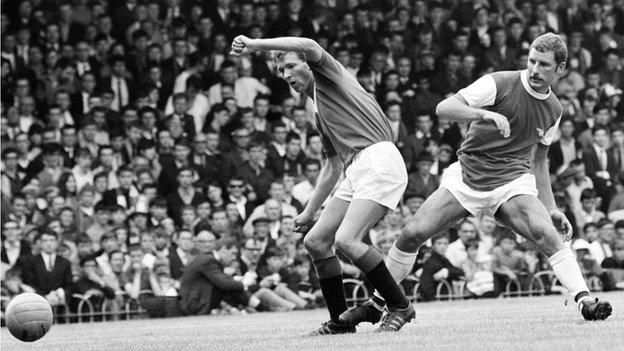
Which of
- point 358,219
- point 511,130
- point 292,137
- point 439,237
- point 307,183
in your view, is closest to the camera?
point 358,219

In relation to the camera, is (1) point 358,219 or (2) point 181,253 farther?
(2) point 181,253

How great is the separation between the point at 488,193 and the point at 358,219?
123cm

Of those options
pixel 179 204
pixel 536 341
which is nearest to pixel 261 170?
pixel 179 204

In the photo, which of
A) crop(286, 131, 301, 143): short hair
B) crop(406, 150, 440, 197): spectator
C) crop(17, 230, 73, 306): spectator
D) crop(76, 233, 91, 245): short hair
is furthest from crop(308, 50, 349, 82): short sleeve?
crop(286, 131, 301, 143): short hair

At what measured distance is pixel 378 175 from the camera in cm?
984

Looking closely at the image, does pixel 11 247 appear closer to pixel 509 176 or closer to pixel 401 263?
pixel 401 263

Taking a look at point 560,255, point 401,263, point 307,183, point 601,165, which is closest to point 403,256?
point 401,263

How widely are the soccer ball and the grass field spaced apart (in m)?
0.13

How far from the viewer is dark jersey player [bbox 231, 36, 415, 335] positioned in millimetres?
9844

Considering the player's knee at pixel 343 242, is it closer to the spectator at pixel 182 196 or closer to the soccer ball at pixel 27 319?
the soccer ball at pixel 27 319

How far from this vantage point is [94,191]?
65.5ft

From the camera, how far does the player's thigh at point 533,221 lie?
10312 millimetres

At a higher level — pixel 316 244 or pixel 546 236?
pixel 316 244

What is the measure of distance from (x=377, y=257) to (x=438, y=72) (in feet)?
48.6
